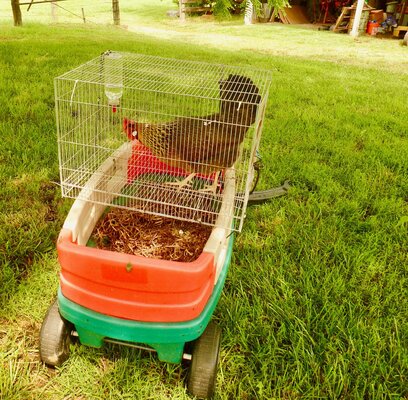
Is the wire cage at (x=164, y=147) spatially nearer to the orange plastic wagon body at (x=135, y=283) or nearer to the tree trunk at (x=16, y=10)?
the orange plastic wagon body at (x=135, y=283)

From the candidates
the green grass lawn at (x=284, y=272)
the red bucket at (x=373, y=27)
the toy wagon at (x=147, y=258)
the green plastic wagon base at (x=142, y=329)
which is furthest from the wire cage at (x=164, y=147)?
the red bucket at (x=373, y=27)

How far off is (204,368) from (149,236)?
75 cm

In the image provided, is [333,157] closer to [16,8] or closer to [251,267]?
[251,267]

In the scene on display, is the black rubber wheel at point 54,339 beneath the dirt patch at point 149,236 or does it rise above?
beneath

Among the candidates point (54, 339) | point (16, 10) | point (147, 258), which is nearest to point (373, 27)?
point (16, 10)

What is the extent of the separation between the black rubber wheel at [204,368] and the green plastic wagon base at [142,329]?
0.21 ft

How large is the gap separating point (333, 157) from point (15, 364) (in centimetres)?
263

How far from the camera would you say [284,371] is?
1.53m

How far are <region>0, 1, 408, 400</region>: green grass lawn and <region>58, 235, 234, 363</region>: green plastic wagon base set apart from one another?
0.48 ft

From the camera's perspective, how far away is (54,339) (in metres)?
1.49

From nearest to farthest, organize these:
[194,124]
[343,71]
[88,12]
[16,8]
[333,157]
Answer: [194,124] → [333,157] → [343,71] → [16,8] → [88,12]

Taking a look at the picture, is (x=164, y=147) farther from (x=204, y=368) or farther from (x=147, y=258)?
(x=204, y=368)

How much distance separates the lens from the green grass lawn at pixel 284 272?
1500 mm

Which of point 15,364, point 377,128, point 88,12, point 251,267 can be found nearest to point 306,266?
point 251,267
